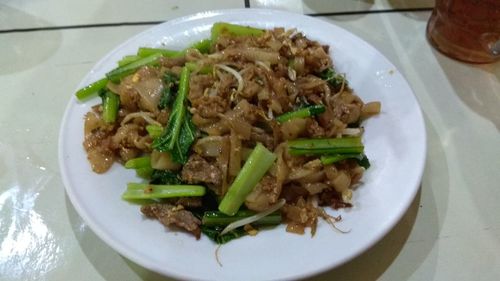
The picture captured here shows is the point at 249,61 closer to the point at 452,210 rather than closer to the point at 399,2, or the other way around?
the point at 452,210

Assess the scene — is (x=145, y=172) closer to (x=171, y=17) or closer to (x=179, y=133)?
(x=179, y=133)

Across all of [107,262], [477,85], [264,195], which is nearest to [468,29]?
[477,85]

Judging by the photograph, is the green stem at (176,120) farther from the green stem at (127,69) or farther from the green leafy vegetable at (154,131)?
the green stem at (127,69)

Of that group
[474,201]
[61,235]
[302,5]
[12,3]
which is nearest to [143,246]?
[61,235]

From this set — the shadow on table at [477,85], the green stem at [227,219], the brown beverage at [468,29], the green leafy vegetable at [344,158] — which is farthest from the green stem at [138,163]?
the brown beverage at [468,29]

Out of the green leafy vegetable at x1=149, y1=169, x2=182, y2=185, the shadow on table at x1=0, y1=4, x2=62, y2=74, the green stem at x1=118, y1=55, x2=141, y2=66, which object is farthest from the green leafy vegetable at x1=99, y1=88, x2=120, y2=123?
the shadow on table at x1=0, y1=4, x2=62, y2=74

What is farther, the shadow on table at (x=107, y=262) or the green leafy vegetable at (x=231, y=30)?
the green leafy vegetable at (x=231, y=30)

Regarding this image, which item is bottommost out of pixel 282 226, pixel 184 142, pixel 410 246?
pixel 410 246
